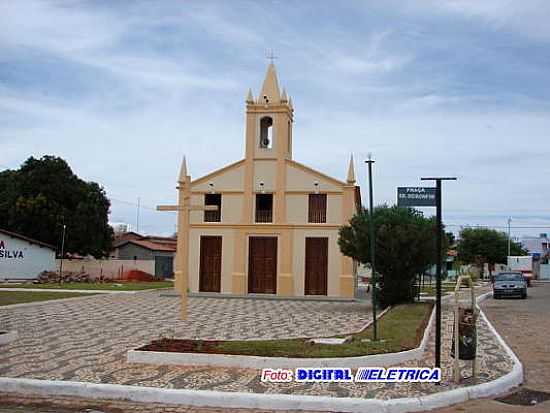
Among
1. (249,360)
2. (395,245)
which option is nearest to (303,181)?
(395,245)

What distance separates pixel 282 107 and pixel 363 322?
17199 mm

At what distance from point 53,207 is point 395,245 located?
108 feet

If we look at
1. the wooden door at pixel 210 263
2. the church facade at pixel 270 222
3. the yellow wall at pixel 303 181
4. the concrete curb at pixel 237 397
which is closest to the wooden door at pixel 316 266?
the church facade at pixel 270 222

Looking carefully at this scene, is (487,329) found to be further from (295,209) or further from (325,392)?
(295,209)

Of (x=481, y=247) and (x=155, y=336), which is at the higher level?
(x=481, y=247)

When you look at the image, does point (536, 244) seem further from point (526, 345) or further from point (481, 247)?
point (526, 345)

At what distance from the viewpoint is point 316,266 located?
3328 centimetres

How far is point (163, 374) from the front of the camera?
9.92 meters

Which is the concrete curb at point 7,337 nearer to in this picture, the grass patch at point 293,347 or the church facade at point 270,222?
the grass patch at point 293,347

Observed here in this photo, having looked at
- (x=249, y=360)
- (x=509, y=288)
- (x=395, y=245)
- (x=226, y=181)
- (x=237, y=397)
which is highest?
(x=226, y=181)

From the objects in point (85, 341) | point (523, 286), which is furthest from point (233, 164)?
point (85, 341)

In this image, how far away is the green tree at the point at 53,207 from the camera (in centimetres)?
5022

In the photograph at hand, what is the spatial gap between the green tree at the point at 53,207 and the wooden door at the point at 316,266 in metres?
23.2

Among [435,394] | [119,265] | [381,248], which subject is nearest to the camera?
[435,394]
